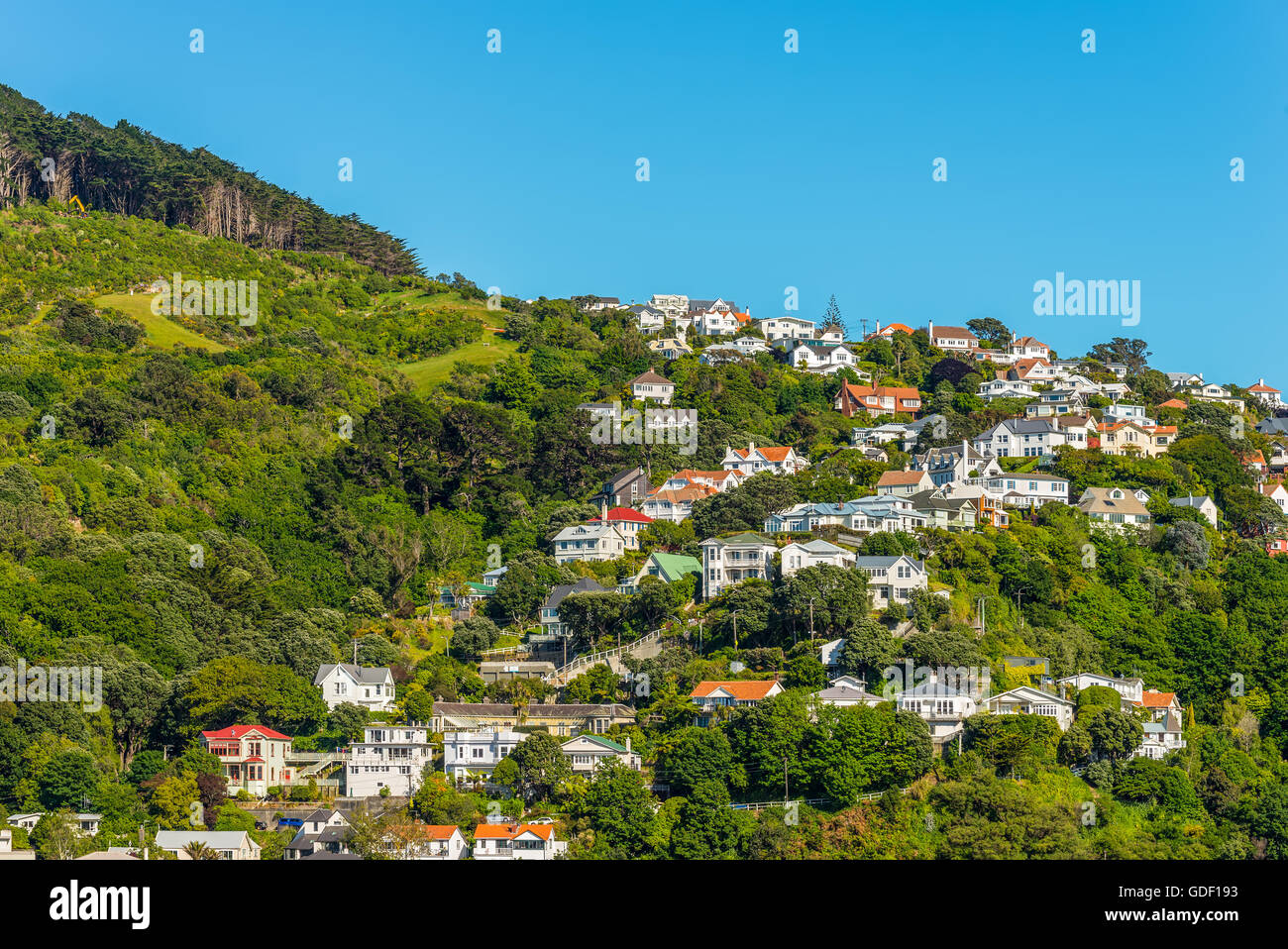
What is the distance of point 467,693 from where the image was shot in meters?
58.5

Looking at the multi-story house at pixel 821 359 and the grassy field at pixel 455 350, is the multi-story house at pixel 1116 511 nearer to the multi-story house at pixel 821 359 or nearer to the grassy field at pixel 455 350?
the multi-story house at pixel 821 359

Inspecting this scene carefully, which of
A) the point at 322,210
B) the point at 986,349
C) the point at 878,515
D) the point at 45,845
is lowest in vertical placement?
the point at 45,845

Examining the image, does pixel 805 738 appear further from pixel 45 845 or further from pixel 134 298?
pixel 134 298

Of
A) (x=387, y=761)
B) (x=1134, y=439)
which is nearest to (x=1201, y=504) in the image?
(x=1134, y=439)

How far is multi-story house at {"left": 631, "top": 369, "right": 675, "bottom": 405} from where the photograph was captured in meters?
92.2

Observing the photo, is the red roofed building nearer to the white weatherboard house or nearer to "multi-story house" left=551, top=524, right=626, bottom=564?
the white weatherboard house

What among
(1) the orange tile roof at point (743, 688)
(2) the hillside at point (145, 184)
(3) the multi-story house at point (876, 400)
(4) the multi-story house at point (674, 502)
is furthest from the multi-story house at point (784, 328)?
(1) the orange tile roof at point (743, 688)

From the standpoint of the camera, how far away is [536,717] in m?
55.4

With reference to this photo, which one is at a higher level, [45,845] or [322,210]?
[322,210]

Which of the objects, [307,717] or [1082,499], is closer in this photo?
[307,717]

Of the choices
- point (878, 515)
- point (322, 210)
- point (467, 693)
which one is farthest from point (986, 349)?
point (467, 693)

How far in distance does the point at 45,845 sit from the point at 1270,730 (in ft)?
154

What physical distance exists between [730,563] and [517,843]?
19227mm

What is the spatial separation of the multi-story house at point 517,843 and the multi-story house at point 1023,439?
42.9 m
